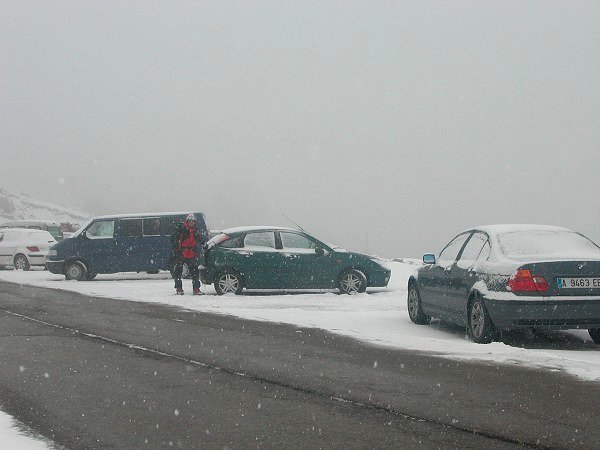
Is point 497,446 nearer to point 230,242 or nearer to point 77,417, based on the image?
point 77,417

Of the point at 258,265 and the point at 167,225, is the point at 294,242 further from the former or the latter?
the point at 167,225

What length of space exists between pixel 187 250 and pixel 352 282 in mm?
3662

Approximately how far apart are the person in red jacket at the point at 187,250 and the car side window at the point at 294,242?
187 centimetres

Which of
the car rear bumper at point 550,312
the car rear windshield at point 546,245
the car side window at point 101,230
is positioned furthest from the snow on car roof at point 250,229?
the car rear bumper at point 550,312

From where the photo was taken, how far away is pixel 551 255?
31.7 ft

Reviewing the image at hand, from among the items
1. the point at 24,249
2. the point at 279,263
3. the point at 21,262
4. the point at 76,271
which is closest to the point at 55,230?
the point at 21,262

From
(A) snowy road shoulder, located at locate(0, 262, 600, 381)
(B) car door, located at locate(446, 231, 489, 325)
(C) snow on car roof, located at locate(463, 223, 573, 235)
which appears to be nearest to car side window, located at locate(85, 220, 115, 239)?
(A) snowy road shoulder, located at locate(0, 262, 600, 381)

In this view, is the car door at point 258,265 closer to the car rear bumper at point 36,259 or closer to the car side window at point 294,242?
the car side window at point 294,242

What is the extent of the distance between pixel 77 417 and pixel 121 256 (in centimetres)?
1895

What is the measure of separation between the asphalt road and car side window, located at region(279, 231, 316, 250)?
779 cm

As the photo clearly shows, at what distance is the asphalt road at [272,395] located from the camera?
5.20m

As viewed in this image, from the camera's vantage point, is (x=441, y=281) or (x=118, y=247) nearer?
(x=441, y=281)

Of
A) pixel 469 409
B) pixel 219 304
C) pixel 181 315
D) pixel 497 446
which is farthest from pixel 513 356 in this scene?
pixel 219 304

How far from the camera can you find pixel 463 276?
34.5 ft
